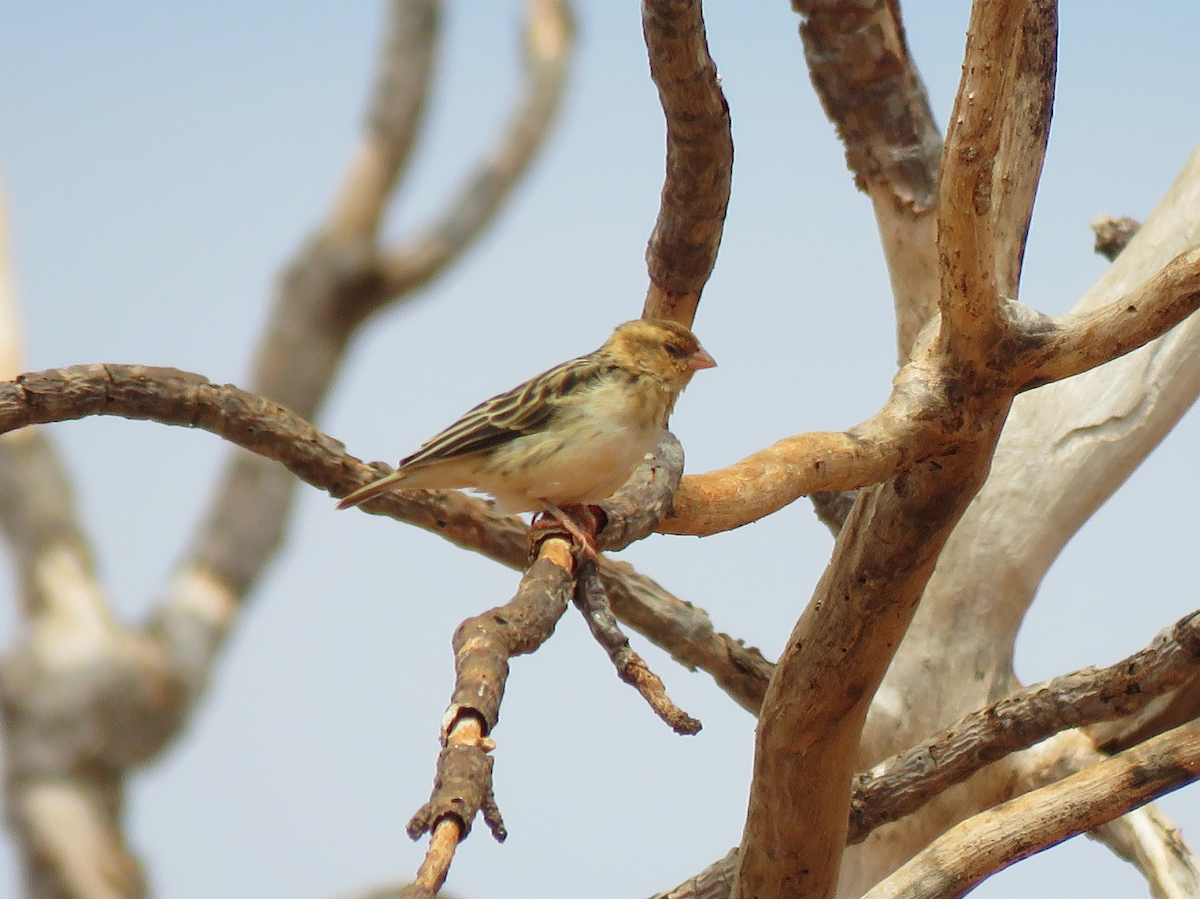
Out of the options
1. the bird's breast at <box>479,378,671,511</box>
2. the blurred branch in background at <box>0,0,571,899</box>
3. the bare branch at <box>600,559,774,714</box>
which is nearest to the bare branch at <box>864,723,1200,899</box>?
the bare branch at <box>600,559,774,714</box>

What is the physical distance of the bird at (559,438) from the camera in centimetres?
366

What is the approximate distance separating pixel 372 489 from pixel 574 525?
71 centimetres

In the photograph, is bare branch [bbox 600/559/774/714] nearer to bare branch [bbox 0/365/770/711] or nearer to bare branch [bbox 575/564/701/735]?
bare branch [bbox 0/365/770/711]

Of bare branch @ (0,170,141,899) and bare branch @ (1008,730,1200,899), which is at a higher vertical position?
bare branch @ (0,170,141,899)

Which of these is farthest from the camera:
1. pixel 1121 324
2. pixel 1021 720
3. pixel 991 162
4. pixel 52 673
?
pixel 52 673

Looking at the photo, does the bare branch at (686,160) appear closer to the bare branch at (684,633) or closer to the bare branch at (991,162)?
the bare branch at (991,162)

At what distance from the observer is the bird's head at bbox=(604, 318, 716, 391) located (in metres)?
4.19

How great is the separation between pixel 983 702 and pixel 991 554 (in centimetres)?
61

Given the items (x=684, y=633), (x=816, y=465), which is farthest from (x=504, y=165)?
(x=816, y=465)

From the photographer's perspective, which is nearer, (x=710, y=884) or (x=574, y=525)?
(x=574, y=525)

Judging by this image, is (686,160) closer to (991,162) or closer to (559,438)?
(559,438)

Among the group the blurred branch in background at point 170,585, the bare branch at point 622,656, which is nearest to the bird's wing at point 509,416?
the bare branch at point 622,656

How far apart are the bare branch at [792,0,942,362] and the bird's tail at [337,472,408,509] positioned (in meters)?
2.41

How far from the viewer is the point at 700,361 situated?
14.2ft
